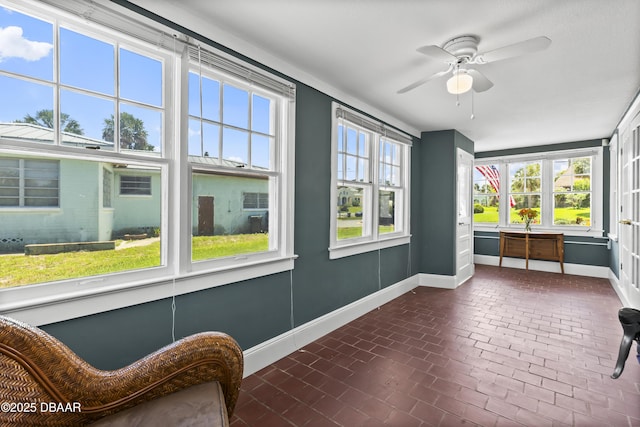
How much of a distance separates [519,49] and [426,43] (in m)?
0.64

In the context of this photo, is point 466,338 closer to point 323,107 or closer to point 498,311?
point 498,311

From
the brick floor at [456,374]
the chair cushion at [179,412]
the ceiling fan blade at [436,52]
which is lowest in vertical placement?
the brick floor at [456,374]

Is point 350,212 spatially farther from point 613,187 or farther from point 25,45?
point 613,187

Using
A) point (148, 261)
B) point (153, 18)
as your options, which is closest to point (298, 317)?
point (148, 261)

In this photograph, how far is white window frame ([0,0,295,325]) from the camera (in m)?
1.56

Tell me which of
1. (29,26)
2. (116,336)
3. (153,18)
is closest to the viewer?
(29,26)

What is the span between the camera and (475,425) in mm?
1879

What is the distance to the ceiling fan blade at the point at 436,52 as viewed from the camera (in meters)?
2.07

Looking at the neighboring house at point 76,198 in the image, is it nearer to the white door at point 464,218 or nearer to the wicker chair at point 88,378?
the wicker chair at point 88,378

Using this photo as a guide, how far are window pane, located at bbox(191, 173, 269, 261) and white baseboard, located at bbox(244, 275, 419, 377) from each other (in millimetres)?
806

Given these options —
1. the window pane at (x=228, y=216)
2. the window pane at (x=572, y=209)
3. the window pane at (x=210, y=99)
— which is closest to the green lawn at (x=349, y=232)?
the window pane at (x=228, y=216)

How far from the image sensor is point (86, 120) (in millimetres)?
1742

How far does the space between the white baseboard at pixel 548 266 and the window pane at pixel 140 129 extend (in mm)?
6992

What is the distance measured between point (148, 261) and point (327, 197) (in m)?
1.80
